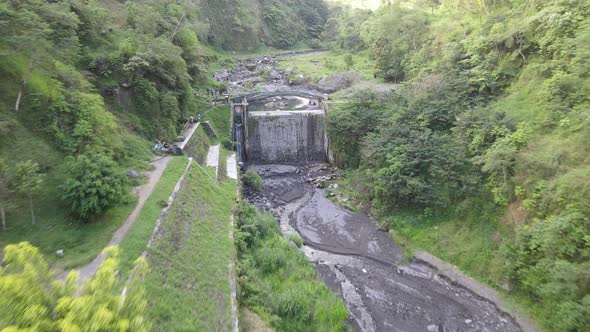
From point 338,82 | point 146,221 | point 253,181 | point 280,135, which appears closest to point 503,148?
point 253,181

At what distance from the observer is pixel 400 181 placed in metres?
21.1

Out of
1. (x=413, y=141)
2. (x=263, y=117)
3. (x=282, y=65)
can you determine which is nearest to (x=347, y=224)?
(x=413, y=141)

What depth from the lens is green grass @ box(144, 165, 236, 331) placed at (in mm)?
10562

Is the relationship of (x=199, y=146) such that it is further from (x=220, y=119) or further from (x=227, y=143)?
(x=220, y=119)

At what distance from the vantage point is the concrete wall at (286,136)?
104 feet

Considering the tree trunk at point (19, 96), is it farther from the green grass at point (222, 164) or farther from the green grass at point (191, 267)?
the green grass at point (222, 164)

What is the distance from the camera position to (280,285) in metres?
15.3

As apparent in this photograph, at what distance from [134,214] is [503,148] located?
1835 cm

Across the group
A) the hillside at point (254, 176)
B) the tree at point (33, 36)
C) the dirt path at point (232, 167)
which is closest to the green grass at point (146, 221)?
the hillside at point (254, 176)

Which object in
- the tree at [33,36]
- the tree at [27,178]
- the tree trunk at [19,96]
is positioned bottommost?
the tree at [27,178]

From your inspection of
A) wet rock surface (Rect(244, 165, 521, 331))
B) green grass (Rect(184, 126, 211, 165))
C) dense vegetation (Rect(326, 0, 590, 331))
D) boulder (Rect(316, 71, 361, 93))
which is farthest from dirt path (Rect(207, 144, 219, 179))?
boulder (Rect(316, 71, 361, 93))

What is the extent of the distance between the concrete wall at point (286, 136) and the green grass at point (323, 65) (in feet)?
44.9

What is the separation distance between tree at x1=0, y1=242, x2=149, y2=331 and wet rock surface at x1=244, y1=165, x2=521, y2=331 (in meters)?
12.0

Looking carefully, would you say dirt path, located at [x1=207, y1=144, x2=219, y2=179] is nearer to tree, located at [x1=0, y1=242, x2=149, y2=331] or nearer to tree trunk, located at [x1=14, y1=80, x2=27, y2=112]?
tree trunk, located at [x1=14, y1=80, x2=27, y2=112]
